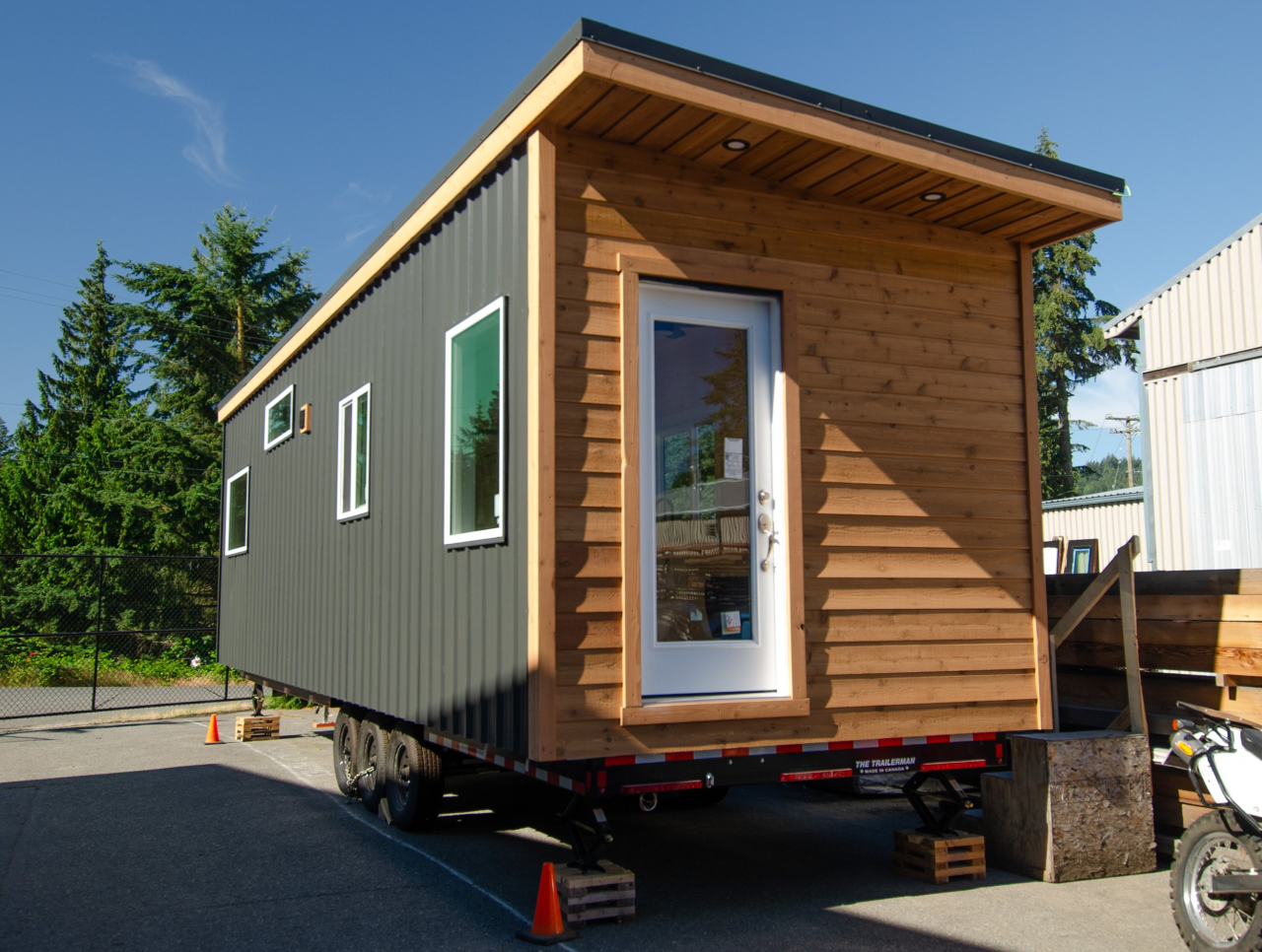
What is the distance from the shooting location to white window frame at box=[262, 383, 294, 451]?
9930 mm

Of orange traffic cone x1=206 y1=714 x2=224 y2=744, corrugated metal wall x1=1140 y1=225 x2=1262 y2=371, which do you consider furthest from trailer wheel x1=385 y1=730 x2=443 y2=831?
corrugated metal wall x1=1140 y1=225 x2=1262 y2=371

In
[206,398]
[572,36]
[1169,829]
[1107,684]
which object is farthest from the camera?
[206,398]

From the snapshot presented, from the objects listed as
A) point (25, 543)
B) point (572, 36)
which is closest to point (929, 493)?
point (572, 36)

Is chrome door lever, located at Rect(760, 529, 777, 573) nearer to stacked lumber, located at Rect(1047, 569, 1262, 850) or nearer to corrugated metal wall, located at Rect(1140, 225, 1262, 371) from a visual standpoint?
stacked lumber, located at Rect(1047, 569, 1262, 850)

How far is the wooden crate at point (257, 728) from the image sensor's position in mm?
11422

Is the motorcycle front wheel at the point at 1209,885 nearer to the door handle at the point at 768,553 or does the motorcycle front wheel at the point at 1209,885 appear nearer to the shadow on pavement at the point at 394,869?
the shadow on pavement at the point at 394,869

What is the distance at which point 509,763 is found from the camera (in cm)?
518

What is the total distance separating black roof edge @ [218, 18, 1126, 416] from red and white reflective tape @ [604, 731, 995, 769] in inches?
120

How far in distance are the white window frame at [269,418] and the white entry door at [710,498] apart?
18.5 ft

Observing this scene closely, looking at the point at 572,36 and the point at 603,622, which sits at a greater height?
the point at 572,36

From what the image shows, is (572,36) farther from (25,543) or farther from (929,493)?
(25,543)

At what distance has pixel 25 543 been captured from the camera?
28.5m

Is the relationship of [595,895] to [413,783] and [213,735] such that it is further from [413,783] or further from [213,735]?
[213,735]

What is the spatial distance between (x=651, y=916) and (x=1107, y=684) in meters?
3.21
